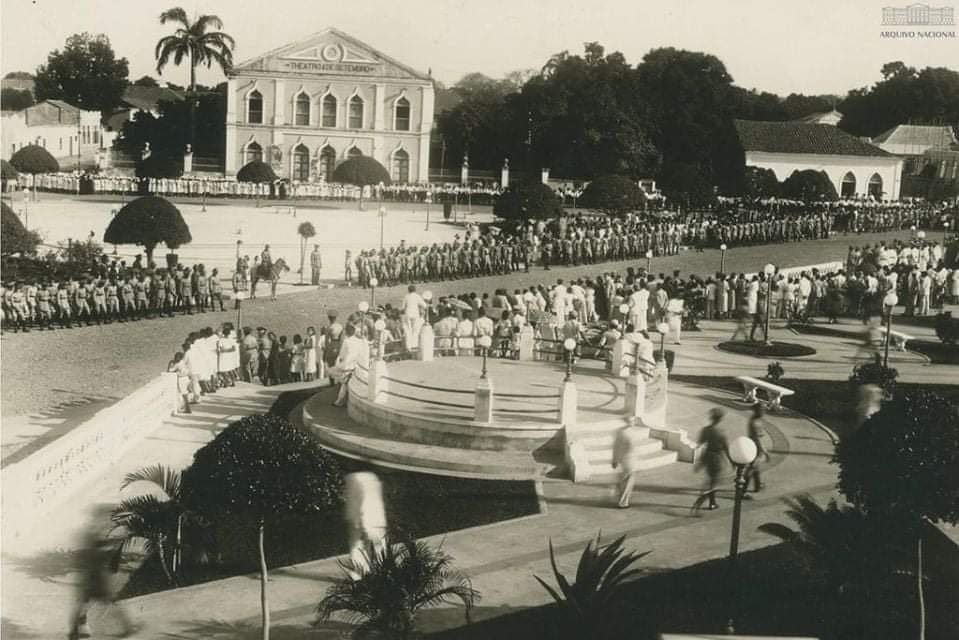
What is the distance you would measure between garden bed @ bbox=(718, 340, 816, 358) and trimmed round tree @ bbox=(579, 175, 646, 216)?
18096mm

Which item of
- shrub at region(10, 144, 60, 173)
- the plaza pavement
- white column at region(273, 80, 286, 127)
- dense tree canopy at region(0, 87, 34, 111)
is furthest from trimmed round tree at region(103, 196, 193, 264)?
dense tree canopy at region(0, 87, 34, 111)

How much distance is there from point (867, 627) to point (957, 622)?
1.02 metres

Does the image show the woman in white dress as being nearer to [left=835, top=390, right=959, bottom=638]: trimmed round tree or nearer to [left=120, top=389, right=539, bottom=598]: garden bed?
[left=120, top=389, right=539, bottom=598]: garden bed

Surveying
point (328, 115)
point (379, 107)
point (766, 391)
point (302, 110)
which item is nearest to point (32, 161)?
point (302, 110)

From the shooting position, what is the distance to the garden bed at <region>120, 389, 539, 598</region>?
36.3 ft

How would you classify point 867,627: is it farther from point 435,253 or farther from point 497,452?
point 435,253

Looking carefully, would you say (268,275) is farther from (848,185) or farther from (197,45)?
(848,185)

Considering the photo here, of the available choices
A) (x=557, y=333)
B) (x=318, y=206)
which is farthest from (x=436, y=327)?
(x=318, y=206)

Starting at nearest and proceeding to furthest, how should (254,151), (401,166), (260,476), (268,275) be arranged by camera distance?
(260,476) < (268,275) < (254,151) < (401,166)

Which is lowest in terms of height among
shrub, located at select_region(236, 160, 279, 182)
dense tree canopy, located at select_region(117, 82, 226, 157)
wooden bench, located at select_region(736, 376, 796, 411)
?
wooden bench, located at select_region(736, 376, 796, 411)

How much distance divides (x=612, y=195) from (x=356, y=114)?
29.8 m

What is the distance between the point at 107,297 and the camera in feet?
80.4

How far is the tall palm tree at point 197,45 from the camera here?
179 ft

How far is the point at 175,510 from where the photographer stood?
10.3m
